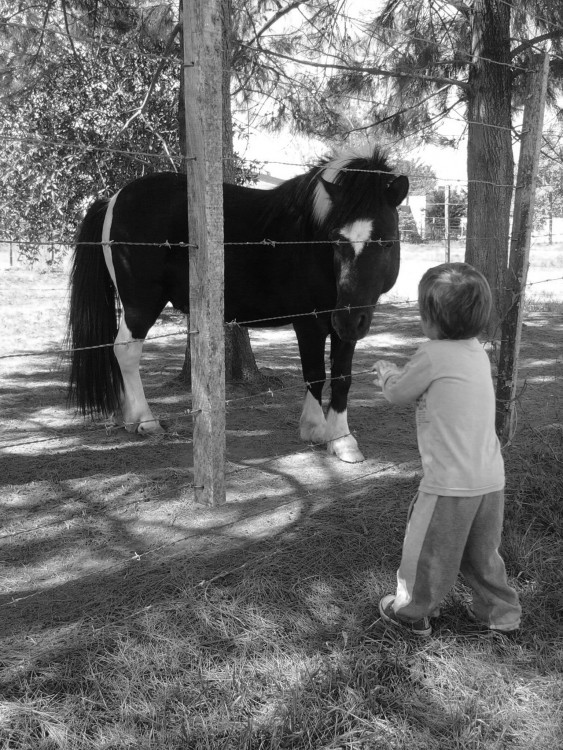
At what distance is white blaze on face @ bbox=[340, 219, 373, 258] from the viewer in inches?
156

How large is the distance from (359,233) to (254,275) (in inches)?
38.8

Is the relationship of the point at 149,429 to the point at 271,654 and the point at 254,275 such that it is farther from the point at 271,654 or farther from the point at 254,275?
the point at 271,654

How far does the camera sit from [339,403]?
4.55 meters

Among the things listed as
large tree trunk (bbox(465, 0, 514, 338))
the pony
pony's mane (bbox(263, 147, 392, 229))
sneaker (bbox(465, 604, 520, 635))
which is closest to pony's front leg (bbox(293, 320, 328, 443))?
the pony

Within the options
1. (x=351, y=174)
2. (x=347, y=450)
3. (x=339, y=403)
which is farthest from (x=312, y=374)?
(x=351, y=174)

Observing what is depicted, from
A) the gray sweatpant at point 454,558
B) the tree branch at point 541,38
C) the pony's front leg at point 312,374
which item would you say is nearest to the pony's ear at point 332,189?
the pony's front leg at point 312,374

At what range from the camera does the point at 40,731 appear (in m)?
1.89

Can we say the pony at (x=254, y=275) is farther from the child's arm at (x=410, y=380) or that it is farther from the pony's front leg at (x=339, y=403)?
the child's arm at (x=410, y=380)

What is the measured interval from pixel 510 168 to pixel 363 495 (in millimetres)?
4675

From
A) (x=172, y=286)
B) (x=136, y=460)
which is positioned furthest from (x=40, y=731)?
(x=172, y=286)

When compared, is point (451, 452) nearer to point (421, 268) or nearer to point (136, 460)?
point (136, 460)

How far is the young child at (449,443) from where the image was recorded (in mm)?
2270

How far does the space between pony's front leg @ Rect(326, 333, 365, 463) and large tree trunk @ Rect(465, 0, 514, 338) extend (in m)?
2.67

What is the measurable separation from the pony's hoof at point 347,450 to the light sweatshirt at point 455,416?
2.00 meters
